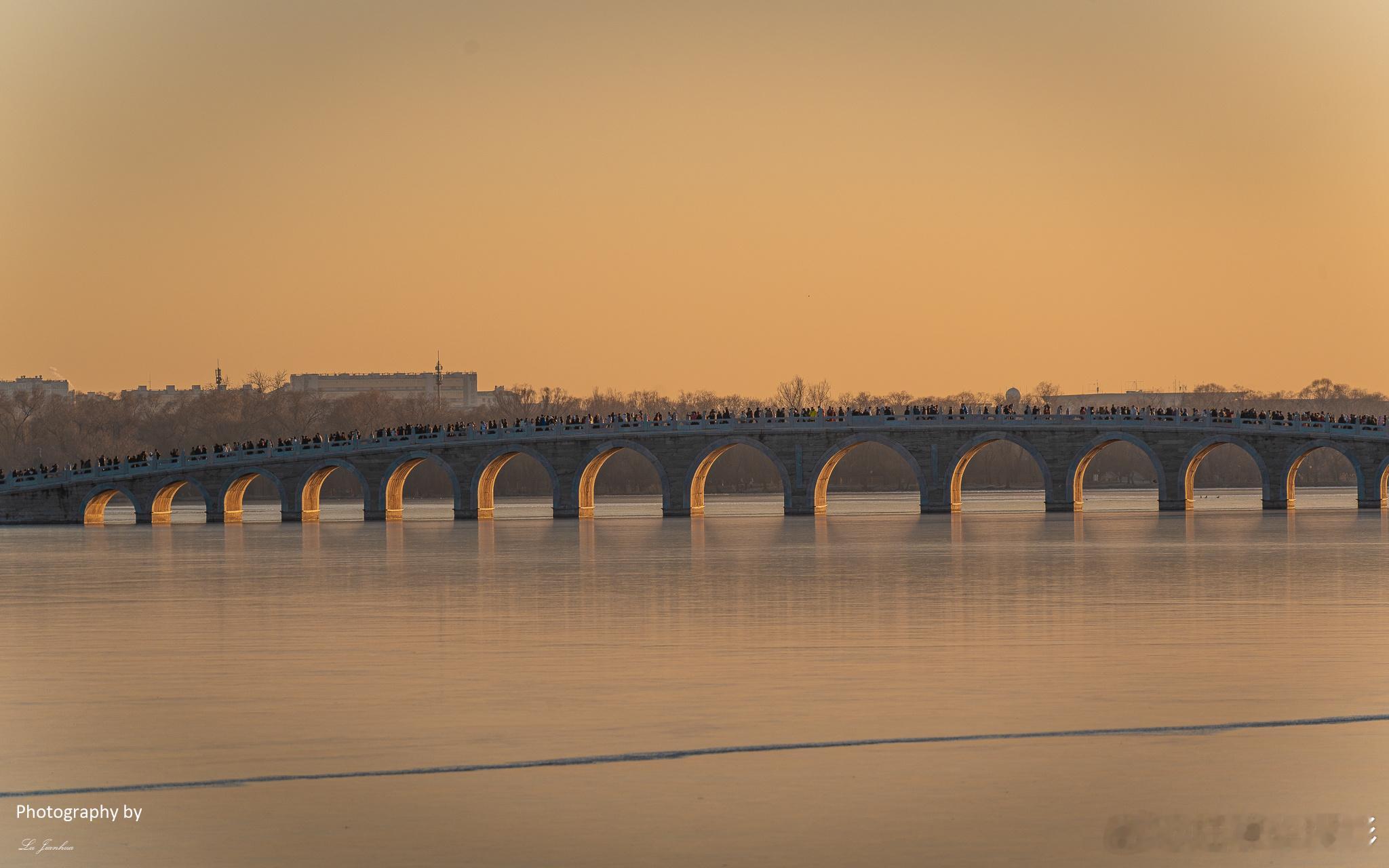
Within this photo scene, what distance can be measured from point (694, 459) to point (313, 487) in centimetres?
1502

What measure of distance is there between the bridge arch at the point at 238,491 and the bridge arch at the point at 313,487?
0.59 m

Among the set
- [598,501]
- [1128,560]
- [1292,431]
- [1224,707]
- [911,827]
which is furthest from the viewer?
[598,501]

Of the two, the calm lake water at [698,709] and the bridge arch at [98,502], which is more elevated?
the calm lake water at [698,709]

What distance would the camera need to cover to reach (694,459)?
67.6 meters

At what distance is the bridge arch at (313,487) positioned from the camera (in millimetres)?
68750

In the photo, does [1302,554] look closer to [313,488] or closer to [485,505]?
[485,505]

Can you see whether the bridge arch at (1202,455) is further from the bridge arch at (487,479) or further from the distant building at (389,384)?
the distant building at (389,384)

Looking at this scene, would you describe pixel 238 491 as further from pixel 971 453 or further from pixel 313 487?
pixel 971 453

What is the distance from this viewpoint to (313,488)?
2781 inches

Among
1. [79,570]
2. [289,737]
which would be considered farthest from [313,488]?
[289,737]

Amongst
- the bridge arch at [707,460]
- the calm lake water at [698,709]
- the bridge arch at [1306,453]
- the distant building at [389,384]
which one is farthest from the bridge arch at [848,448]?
the distant building at [389,384]

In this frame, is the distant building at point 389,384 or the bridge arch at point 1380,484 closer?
the bridge arch at point 1380,484

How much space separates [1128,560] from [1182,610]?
39.2 feet

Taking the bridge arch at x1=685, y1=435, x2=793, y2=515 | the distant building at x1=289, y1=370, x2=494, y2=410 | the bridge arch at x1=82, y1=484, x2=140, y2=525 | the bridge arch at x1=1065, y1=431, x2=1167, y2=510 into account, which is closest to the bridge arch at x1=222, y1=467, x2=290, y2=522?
the bridge arch at x1=82, y1=484, x2=140, y2=525
